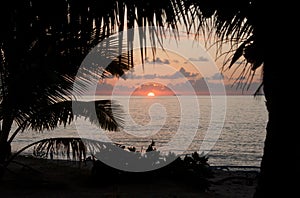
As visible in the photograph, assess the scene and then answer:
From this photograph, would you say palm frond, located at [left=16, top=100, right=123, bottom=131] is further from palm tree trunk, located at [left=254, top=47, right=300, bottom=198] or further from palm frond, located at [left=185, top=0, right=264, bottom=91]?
palm tree trunk, located at [left=254, top=47, right=300, bottom=198]

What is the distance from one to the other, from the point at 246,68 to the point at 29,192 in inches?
231

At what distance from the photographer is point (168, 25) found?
243 cm

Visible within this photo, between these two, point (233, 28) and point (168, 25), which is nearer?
point (168, 25)

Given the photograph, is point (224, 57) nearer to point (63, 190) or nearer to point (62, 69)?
point (62, 69)

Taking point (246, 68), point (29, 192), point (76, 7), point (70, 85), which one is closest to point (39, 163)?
point (29, 192)

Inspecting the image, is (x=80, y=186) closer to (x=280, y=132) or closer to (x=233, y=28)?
(x=233, y=28)

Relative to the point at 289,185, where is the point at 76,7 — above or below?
above

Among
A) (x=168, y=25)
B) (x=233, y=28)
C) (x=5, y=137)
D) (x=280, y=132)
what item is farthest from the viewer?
(x=5, y=137)

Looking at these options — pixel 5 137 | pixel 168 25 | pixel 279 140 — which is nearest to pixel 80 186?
pixel 5 137

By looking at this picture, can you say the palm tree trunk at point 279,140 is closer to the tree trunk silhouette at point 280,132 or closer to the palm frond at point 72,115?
the tree trunk silhouette at point 280,132

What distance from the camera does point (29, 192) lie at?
28.1 ft

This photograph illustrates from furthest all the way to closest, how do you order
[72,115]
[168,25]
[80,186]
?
1. [80,186]
2. [72,115]
3. [168,25]

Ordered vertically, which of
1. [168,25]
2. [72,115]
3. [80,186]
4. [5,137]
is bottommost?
[80,186]

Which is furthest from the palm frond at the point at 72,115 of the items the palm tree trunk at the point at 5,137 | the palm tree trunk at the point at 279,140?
the palm tree trunk at the point at 279,140
